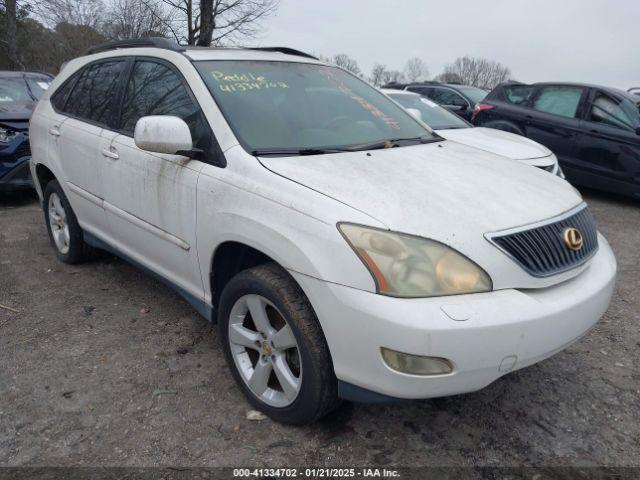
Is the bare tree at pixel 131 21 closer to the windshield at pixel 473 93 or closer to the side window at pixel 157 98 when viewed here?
the windshield at pixel 473 93

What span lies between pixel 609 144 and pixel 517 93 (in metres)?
1.82

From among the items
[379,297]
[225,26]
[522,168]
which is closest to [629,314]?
[522,168]

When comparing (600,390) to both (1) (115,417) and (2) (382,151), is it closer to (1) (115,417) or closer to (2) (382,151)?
(2) (382,151)

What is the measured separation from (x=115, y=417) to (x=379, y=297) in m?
1.47

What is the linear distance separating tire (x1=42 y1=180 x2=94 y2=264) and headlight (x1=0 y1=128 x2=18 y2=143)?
7.07 feet

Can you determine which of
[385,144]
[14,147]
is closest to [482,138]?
[385,144]

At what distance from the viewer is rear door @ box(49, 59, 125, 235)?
3.59 m

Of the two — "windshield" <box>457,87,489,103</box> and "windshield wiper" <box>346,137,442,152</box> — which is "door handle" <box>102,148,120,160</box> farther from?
"windshield" <box>457,87,489,103</box>

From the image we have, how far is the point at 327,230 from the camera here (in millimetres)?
2041

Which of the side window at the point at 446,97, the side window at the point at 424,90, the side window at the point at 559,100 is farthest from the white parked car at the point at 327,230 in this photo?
the side window at the point at 424,90

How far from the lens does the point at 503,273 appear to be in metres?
2.04

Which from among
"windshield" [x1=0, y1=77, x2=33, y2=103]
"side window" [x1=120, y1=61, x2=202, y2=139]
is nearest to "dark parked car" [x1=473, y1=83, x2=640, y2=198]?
"side window" [x1=120, y1=61, x2=202, y2=139]

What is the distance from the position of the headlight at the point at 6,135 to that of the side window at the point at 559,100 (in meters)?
6.89

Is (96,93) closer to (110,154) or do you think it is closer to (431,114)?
(110,154)
